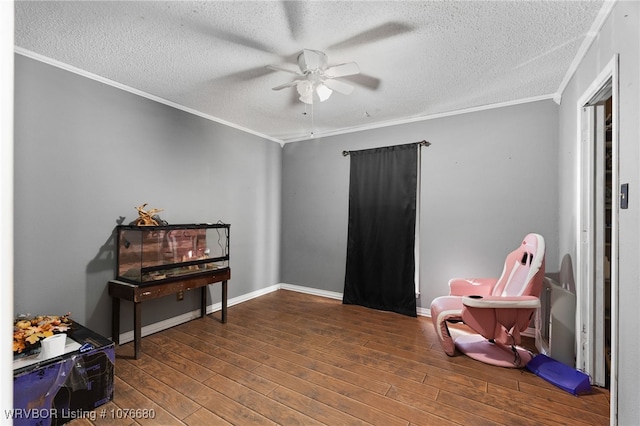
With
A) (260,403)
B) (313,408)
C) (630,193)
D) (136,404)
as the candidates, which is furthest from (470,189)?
(136,404)

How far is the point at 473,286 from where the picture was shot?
2891mm

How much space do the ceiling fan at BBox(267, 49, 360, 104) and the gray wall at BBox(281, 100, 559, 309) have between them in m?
1.69

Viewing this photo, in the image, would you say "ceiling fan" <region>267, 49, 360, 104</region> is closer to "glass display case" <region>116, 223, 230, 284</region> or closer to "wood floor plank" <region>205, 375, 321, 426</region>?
"glass display case" <region>116, 223, 230, 284</region>

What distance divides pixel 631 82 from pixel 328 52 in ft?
5.82

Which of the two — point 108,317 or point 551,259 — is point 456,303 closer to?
point 551,259

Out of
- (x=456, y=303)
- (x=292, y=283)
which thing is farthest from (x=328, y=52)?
(x=292, y=283)

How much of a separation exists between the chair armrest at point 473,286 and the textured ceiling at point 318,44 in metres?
1.91

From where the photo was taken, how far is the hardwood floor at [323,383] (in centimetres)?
177

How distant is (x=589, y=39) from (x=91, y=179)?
4.06m

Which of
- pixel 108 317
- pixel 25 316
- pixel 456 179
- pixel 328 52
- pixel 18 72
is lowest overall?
pixel 108 317

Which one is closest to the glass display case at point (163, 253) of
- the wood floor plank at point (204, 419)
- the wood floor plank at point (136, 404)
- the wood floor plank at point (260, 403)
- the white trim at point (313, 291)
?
the wood floor plank at point (136, 404)

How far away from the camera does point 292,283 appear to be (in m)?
4.66

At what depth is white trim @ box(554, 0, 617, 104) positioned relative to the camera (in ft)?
5.56

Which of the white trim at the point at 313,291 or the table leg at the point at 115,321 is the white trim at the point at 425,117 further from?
the table leg at the point at 115,321
